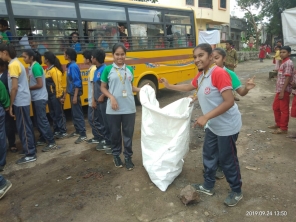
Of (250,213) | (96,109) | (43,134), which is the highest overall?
(96,109)

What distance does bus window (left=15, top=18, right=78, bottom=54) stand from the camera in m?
4.71

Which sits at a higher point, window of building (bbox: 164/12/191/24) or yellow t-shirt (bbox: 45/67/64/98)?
window of building (bbox: 164/12/191/24)

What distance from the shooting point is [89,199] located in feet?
8.82

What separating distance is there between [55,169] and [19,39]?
276 centimetres

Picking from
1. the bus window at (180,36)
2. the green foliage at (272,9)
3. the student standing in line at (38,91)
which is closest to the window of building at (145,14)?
the bus window at (180,36)

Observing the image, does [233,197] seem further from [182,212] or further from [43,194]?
[43,194]

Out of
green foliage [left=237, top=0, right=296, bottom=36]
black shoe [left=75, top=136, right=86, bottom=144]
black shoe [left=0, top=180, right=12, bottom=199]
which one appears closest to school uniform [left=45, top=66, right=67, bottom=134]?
black shoe [left=75, top=136, right=86, bottom=144]

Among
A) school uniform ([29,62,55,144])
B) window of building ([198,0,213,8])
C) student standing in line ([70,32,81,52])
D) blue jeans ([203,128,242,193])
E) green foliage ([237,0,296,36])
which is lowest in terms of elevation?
blue jeans ([203,128,242,193])

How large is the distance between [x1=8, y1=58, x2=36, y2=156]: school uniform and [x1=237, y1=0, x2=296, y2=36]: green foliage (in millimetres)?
20601

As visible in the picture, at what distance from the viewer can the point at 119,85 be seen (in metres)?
3.02

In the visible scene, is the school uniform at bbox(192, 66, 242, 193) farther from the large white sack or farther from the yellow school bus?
the yellow school bus

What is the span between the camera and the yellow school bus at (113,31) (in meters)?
4.78

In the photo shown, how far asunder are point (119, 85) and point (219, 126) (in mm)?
1344

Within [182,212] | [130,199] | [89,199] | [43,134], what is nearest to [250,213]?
[182,212]
